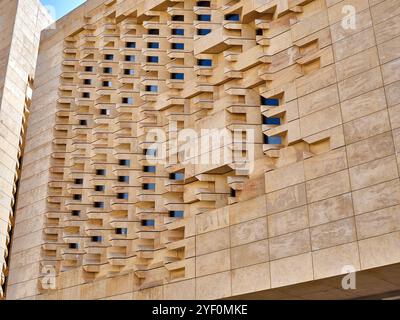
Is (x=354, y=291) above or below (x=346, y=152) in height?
below

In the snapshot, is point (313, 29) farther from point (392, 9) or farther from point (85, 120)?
point (85, 120)

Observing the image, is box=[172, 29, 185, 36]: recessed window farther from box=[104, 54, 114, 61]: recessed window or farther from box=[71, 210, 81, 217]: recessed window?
box=[71, 210, 81, 217]: recessed window

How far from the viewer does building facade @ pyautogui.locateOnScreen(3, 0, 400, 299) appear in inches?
642

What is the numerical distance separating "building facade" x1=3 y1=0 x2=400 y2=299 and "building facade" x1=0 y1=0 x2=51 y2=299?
1.17 meters

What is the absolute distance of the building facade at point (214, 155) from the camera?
16.3 metres

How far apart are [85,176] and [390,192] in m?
13.1

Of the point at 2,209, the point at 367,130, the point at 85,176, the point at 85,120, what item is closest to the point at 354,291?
the point at 367,130

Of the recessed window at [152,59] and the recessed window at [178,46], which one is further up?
the recessed window at [178,46]

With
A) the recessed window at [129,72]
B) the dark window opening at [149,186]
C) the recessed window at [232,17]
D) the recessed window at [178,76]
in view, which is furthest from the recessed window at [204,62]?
the dark window opening at [149,186]

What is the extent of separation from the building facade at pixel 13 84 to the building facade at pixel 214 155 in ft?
3.83

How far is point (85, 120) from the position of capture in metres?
25.6

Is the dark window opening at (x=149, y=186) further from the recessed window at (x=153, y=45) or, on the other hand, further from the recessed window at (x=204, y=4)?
the recessed window at (x=204, y=4)

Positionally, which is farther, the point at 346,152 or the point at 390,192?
the point at 346,152

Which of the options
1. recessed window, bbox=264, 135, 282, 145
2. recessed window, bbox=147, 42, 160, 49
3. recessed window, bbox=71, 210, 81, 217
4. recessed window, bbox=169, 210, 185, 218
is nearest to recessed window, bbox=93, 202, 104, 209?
recessed window, bbox=71, 210, 81, 217
